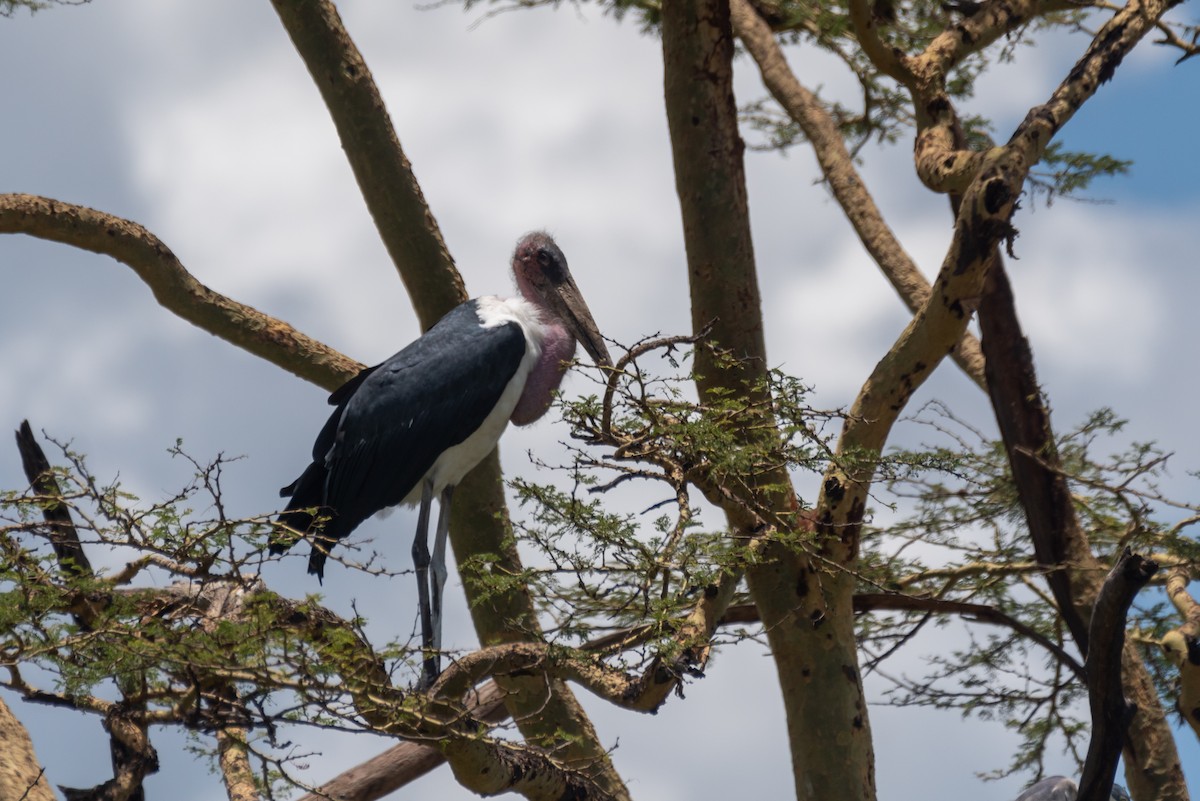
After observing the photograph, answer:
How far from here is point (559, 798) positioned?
5.05 m

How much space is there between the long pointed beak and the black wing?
1.73ft

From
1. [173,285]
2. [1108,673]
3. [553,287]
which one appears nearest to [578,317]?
[553,287]

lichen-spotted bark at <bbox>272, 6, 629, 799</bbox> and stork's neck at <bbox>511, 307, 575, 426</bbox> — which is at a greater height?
lichen-spotted bark at <bbox>272, 6, 629, 799</bbox>

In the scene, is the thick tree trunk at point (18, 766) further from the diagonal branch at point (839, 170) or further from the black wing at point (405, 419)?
the diagonal branch at point (839, 170)

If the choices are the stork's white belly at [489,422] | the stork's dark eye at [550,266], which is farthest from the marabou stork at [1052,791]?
the stork's dark eye at [550,266]

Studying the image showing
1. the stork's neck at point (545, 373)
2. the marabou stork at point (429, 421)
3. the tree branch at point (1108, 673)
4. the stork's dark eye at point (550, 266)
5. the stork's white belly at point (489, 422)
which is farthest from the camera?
the stork's dark eye at point (550, 266)

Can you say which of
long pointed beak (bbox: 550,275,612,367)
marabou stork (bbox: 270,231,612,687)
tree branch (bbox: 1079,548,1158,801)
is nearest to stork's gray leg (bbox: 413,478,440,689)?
marabou stork (bbox: 270,231,612,687)

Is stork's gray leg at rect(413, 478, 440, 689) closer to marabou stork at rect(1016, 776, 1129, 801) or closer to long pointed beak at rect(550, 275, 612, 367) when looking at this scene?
long pointed beak at rect(550, 275, 612, 367)

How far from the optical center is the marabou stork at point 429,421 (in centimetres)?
576

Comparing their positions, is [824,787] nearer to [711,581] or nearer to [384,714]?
[711,581]

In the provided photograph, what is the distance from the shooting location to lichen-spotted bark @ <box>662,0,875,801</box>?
5.86 meters

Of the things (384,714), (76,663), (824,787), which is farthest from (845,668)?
(76,663)

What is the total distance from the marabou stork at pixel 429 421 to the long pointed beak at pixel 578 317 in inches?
5.5

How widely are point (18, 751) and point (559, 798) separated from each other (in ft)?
6.26
